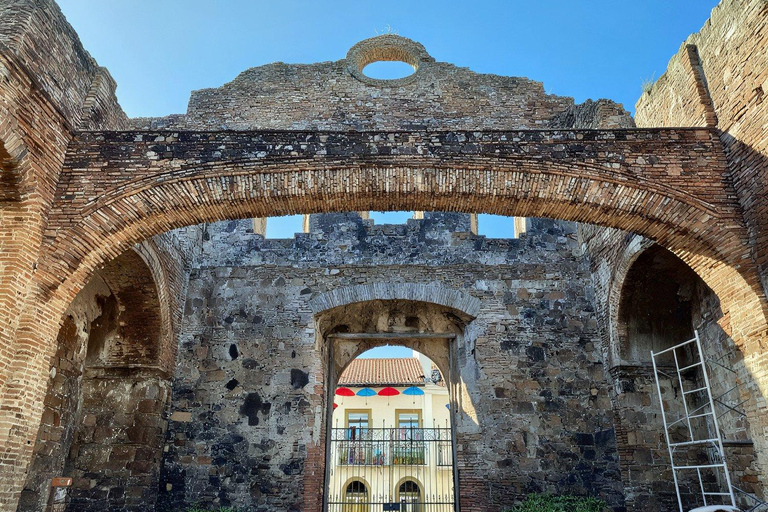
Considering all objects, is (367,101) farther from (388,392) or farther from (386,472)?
(386,472)

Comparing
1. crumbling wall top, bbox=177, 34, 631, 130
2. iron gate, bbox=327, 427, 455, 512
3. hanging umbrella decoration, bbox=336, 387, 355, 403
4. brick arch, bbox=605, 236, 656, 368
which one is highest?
crumbling wall top, bbox=177, 34, 631, 130

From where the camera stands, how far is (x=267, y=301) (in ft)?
35.0

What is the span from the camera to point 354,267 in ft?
35.6

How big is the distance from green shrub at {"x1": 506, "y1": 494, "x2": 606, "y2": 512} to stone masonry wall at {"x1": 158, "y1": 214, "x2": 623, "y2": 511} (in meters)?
0.19

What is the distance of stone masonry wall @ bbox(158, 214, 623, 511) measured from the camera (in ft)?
31.2

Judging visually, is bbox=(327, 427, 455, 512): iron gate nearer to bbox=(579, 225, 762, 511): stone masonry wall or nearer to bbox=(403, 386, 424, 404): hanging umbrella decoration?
bbox=(403, 386, 424, 404): hanging umbrella decoration

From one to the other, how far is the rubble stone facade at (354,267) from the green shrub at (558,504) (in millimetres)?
193

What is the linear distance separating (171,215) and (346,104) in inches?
216

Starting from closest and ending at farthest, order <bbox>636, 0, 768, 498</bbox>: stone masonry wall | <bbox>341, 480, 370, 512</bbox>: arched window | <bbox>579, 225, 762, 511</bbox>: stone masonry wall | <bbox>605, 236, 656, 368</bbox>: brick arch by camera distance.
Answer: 1. <bbox>636, 0, 768, 498</bbox>: stone masonry wall
2. <bbox>579, 225, 762, 511</bbox>: stone masonry wall
3. <bbox>605, 236, 656, 368</bbox>: brick arch
4. <bbox>341, 480, 370, 512</bbox>: arched window

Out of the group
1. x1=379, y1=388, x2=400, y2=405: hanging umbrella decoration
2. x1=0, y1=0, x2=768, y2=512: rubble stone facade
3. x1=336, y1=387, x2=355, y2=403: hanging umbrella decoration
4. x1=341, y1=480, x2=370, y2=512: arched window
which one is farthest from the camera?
x1=379, y1=388, x2=400, y2=405: hanging umbrella decoration

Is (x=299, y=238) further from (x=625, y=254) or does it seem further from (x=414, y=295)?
(x=625, y=254)

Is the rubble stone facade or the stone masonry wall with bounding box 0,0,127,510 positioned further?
the rubble stone facade

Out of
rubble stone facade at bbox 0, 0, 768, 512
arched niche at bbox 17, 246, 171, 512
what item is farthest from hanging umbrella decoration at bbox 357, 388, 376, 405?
arched niche at bbox 17, 246, 171, 512

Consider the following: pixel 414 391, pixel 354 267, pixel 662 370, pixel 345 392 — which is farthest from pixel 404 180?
pixel 414 391
